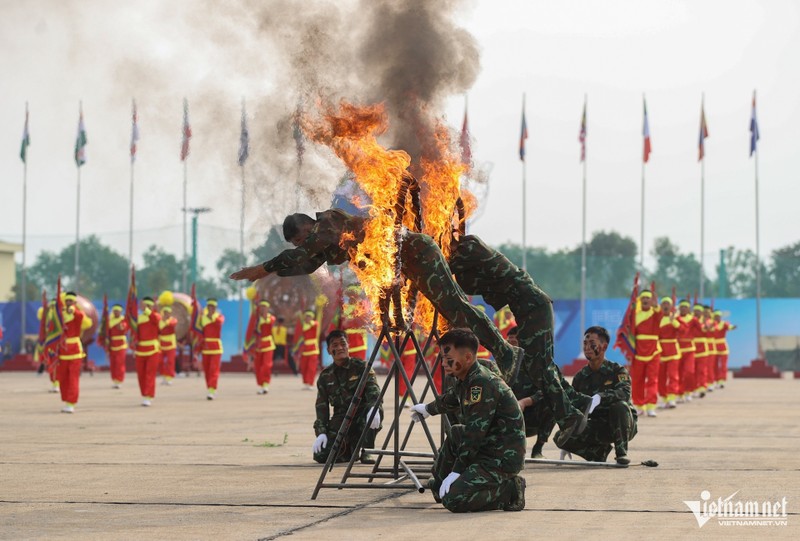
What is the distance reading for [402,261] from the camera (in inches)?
364

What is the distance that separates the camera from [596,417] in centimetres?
1146

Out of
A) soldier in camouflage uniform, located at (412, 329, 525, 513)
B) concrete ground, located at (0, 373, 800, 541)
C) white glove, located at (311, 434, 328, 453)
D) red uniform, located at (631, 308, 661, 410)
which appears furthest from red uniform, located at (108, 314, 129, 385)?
soldier in camouflage uniform, located at (412, 329, 525, 513)

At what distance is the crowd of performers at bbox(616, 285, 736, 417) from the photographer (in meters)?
19.6

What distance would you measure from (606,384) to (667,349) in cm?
1114

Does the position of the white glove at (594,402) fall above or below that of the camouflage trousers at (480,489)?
above

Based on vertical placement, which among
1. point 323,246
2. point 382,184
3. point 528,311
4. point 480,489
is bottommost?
point 480,489

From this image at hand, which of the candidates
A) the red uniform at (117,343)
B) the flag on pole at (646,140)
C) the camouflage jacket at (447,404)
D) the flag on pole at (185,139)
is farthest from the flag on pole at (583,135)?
the camouflage jacket at (447,404)

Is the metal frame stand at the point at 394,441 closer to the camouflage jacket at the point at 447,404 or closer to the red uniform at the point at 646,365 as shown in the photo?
the camouflage jacket at the point at 447,404

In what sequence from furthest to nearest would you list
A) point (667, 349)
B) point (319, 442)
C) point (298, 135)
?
point (667, 349), point (298, 135), point (319, 442)

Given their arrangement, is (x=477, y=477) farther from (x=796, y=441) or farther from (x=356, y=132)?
(x=796, y=441)

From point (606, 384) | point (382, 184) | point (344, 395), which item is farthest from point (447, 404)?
point (606, 384)

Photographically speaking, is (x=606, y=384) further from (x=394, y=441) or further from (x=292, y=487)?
(x=292, y=487)

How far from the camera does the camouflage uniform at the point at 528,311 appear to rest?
10.2 meters

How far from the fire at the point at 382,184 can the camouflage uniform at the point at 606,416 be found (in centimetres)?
187
